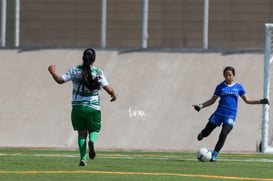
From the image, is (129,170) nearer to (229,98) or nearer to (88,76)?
(88,76)

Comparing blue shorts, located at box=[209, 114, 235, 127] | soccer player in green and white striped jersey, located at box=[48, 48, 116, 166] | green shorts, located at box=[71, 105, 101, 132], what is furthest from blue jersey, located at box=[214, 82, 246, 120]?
green shorts, located at box=[71, 105, 101, 132]

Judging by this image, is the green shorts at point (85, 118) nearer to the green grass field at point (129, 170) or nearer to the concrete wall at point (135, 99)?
the green grass field at point (129, 170)

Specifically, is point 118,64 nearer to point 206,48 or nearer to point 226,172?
point 206,48

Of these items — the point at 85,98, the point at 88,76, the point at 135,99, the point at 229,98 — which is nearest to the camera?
the point at 88,76

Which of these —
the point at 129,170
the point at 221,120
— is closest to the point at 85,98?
the point at 129,170

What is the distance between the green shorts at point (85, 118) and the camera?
1520cm

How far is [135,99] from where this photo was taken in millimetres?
27047

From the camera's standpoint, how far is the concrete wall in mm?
26656

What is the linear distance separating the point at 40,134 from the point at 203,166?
1146 cm

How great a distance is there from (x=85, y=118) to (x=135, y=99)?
467 inches

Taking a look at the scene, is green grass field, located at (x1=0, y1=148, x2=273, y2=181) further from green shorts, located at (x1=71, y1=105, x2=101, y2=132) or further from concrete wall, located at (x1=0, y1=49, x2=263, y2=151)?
concrete wall, located at (x1=0, y1=49, x2=263, y2=151)

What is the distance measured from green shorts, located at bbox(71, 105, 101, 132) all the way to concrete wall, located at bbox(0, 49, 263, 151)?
440 inches

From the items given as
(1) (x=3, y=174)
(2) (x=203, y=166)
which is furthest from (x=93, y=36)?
(1) (x=3, y=174)

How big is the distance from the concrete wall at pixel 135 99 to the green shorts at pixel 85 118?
11.2m
